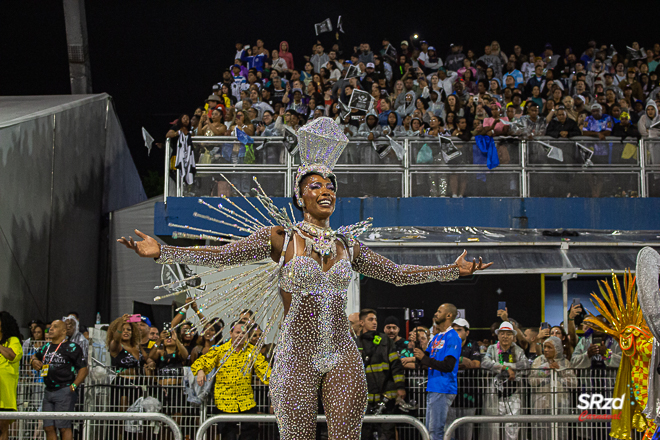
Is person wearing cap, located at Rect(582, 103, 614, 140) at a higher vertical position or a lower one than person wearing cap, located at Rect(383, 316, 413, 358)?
higher

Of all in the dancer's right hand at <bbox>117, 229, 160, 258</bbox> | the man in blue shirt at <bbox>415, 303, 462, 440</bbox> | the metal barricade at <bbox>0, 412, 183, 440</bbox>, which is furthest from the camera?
the man in blue shirt at <bbox>415, 303, 462, 440</bbox>

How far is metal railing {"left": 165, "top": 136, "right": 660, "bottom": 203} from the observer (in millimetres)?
10828

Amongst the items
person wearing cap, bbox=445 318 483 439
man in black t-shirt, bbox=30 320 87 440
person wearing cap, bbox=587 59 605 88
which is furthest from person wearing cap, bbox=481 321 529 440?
person wearing cap, bbox=587 59 605 88

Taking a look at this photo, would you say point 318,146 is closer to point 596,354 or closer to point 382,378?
point 382,378

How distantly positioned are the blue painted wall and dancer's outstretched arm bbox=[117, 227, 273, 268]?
715 centimetres

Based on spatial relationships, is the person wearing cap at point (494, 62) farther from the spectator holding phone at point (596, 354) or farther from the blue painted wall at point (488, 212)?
the spectator holding phone at point (596, 354)

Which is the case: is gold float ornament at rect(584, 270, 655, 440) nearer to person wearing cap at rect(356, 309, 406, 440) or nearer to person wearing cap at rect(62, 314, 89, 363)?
person wearing cap at rect(356, 309, 406, 440)

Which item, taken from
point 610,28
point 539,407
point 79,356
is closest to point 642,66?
point 610,28

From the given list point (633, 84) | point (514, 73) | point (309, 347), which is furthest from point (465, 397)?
point (514, 73)

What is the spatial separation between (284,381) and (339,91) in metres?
9.25

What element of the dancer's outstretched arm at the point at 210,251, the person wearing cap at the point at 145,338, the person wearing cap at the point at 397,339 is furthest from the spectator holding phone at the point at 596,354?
the dancer's outstretched arm at the point at 210,251

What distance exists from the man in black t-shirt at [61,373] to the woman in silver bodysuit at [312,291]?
160 inches

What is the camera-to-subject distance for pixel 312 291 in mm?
3561

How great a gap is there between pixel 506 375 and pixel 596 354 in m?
1.41
